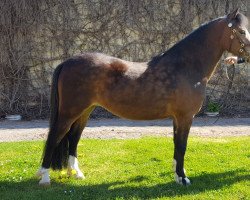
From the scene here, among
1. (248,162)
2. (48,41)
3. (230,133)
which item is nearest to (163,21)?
(48,41)

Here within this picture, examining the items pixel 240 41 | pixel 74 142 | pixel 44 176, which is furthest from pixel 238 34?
pixel 44 176

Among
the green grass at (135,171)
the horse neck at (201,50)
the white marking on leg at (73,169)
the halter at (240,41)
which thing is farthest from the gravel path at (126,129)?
the halter at (240,41)

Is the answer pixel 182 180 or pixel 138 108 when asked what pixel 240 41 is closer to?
pixel 138 108

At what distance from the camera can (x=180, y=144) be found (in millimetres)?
5086

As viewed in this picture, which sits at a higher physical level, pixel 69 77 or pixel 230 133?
pixel 69 77

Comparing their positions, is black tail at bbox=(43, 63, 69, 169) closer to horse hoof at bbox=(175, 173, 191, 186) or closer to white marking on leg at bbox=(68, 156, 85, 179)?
white marking on leg at bbox=(68, 156, 85, 179)

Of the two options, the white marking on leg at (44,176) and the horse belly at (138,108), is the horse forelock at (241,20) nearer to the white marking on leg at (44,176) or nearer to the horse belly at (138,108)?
the horse belly at (138,108)

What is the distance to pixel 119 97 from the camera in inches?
A: 194

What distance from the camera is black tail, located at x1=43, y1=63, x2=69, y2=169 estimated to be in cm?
501

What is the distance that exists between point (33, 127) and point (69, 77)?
466 cm

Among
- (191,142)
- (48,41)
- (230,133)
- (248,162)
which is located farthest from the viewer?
(48,41)

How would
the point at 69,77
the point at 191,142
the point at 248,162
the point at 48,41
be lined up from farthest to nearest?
the point at 48,41, the point at 191,142, the point at 248,162, the point at 69,77

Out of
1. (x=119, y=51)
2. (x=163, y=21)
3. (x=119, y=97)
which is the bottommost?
(x=119, y=97)

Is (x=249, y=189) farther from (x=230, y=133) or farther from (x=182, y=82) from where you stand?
(x=230, y=133)
